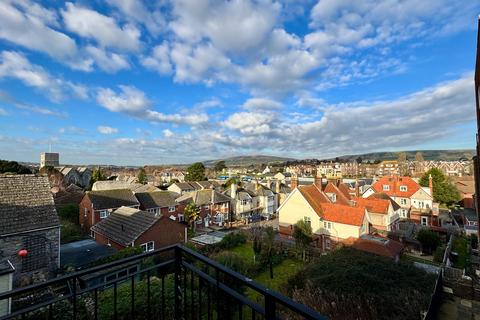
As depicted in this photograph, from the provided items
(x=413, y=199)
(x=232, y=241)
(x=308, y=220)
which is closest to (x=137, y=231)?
(x=232, y=241)

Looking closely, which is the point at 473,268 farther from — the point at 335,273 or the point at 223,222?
the point at 223,222

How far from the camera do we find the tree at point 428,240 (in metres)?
22.6

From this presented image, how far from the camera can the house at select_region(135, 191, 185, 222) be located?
2907 centimetres

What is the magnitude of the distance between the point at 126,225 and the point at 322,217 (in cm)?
1741

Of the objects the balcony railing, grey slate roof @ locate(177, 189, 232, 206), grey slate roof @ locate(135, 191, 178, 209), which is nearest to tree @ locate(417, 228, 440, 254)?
grey slate roof @ locate(177, 189, 232, 206)

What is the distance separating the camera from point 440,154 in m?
164

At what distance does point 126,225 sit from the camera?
1880cm

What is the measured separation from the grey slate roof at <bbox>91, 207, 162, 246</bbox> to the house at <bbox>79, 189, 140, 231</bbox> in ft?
18.0

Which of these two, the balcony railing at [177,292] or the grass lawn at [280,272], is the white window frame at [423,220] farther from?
the balcony railing at [177,292]

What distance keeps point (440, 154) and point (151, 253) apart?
210 meters

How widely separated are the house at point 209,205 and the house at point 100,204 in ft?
21.5

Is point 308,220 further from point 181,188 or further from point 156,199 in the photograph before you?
point 181,188

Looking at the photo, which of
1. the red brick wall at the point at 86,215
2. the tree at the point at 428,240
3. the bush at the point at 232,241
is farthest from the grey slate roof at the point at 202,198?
the tree at the point at 428,240

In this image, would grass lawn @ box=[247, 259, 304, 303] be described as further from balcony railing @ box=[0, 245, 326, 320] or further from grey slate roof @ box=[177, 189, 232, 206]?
grey slate roof @ box=[177, 189, 232, 206]
